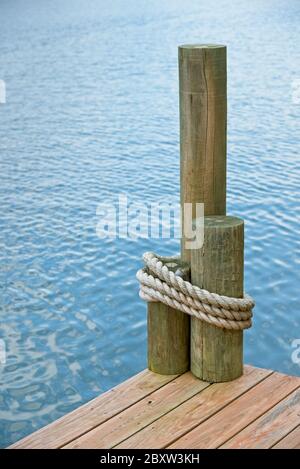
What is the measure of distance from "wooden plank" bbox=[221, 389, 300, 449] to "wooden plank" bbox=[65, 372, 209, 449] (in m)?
0.33

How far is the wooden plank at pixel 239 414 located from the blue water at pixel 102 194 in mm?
1571

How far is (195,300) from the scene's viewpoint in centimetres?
352

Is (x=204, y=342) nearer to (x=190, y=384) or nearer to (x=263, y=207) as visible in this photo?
(x=190, y=384)

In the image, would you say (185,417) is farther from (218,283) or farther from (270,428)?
(218,283)

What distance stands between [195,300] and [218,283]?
0.11 meters

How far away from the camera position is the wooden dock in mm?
3193

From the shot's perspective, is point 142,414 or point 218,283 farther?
point 218,283

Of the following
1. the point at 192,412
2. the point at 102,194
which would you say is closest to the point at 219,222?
the point at 192,412

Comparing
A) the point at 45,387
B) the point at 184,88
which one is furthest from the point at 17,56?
the point at 184,88

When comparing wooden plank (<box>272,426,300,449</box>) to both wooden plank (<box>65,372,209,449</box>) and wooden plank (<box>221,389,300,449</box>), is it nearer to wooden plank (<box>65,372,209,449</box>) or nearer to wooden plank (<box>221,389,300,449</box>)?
wooden plank (<box>221,389,300,449</box>)

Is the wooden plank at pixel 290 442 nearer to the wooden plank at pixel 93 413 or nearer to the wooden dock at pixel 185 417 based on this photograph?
the wooden dock at pixel 185 417

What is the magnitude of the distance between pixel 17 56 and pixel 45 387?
12.8m

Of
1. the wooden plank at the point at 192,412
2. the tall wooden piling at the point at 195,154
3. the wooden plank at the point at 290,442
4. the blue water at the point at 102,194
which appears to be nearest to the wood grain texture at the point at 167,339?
the tall wooden piling at the point at 195,154

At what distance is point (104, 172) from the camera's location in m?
9.24
